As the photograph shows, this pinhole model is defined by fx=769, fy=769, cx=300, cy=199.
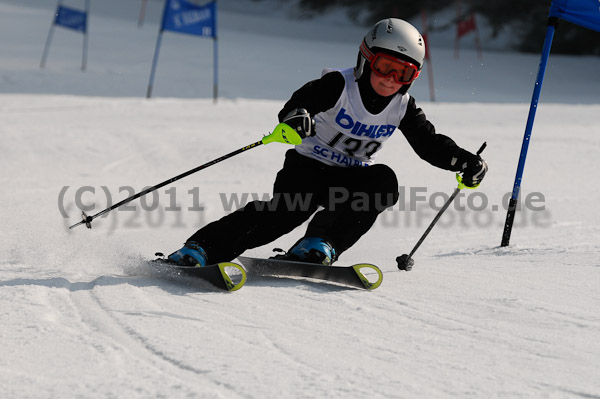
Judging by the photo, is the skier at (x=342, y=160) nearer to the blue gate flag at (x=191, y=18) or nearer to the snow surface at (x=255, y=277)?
the snow surface at (x=255, y=277)

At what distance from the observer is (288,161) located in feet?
13.4

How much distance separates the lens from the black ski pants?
365cm

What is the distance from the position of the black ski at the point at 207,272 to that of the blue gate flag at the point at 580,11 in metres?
2.63

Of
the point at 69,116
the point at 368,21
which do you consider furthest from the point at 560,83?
the point at 69,116

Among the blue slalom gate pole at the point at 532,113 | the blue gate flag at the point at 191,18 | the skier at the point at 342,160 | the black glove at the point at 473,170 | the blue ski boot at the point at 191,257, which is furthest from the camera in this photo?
the blue gate flag at the point at 191,18

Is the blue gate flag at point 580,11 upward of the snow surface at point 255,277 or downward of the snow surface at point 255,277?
upward

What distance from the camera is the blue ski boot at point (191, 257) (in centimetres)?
348

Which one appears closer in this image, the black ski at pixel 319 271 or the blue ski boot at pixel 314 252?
the black ski at pixel 319 271

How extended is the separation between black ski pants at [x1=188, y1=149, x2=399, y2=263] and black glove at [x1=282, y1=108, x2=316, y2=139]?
1.38 ft

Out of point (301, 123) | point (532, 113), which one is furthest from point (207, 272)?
point (532, 113)

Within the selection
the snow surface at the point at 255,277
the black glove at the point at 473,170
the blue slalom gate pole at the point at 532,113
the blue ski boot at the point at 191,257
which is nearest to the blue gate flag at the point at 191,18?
the snow surface at the point at 255,277

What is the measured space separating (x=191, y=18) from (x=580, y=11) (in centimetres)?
747

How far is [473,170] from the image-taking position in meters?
3.82

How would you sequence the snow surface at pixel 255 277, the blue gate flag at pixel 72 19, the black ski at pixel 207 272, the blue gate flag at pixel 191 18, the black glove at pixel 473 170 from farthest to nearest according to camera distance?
the blue gate flag at pixel 72 19 → the blue gate flag at pixel 191 18 → the black glove at pixel 473 170 → the black ski at pixel 207 272 → the snow surface at pixel 255 277
